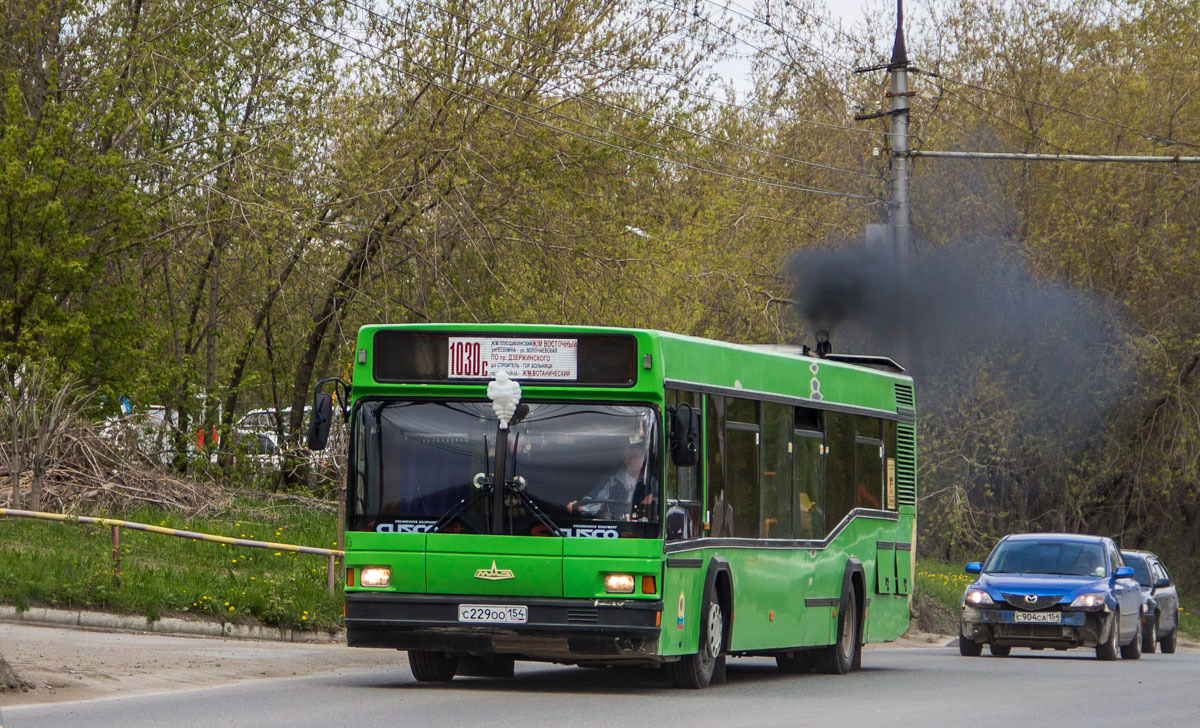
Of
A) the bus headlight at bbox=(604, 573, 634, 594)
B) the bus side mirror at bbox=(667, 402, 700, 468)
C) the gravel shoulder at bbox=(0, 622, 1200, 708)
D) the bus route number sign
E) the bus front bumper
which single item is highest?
the bus route number sign

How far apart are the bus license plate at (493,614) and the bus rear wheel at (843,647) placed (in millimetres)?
5146

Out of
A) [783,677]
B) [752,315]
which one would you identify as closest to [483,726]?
[783,677]

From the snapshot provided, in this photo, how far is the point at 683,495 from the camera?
13.4 metres

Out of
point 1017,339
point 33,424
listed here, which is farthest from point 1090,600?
point 1017,339

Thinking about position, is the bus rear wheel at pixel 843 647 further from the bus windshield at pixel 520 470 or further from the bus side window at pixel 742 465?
the bus windshield at pixel 520 470

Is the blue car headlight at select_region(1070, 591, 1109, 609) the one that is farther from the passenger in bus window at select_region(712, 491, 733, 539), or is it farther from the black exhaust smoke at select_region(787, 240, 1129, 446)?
the black exhaust smoke at select_region(787, 240, 1129, 446)

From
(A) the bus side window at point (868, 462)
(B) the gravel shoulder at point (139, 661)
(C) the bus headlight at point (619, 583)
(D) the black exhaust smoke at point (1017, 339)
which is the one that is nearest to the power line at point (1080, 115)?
(D) the black exhaust smoke at point (1017, 339)

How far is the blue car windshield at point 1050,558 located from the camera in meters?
23.0

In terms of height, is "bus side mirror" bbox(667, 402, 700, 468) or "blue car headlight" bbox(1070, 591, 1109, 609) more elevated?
"bus side mirror" bbox(667, 402, 700, 468)

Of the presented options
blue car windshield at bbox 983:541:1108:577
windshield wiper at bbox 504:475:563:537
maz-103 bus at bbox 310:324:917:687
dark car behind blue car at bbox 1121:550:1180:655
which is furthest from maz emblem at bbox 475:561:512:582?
dark car behind blue car at bbox 1121:550:1180:655

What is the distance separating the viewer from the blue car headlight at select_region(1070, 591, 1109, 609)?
21.7 m

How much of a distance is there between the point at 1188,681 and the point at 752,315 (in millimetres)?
14826

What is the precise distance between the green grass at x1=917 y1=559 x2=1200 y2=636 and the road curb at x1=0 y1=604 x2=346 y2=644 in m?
13.5

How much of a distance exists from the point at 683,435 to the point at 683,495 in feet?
2.00
